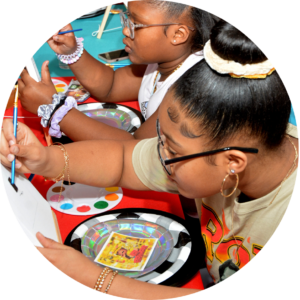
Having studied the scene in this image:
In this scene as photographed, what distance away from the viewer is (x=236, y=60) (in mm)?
731

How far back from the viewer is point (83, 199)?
1.18m

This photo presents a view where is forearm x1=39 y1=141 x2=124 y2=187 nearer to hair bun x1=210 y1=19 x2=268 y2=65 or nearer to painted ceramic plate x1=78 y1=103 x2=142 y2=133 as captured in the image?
painted ceramic plate x1=78 y1=103 x2=142 y2=133

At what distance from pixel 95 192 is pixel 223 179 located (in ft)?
1.72

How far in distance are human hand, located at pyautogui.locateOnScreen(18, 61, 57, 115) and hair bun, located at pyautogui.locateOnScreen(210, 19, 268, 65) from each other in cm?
85

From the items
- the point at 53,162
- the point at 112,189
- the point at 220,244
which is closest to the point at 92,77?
the point at 112,189

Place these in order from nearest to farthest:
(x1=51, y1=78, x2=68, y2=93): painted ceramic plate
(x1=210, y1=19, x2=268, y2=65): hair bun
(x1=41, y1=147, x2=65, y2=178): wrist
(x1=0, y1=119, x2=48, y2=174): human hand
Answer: (x1=210, y1=19, x2=268, y2=65): hair bun → (x1=0, y1=119, x2=48, y2=174): human hand → (x1=41, y1=147, x2=65, y2=178): wrist → (x1=51, y1=78, x2=68, y2=93): painted ceramic plate

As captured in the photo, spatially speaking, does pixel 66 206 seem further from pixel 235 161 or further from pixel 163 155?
pixel 235 161

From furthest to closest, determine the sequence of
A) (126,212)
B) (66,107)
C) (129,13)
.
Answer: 1. (129,13)
2. (66,107)
3. (126,212)

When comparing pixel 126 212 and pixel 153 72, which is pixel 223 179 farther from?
pixel 153 72

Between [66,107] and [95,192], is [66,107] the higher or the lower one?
the higher one

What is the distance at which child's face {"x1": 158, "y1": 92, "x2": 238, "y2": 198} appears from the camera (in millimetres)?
811

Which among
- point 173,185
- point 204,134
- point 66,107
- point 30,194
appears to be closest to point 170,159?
point 204,134

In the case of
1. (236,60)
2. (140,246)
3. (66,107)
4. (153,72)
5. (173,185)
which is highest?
(236,60)

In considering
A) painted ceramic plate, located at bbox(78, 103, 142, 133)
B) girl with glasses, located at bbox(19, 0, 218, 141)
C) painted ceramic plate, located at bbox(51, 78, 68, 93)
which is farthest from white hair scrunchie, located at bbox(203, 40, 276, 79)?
painted ceramic plate, located at bbox(51, 78, 68, 93)
